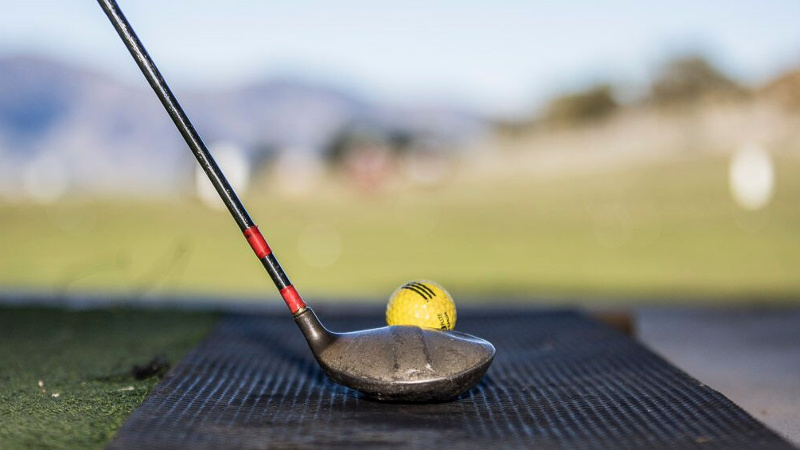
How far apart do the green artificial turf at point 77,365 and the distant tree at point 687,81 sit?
4700 cm

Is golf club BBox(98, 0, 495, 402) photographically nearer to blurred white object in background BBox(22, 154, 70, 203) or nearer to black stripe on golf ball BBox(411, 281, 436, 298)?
black stripe on golf ball BBox(411, 281, 436, 298)

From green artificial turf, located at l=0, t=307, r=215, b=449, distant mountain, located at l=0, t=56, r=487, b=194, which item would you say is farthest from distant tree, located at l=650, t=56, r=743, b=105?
green artificial turf, located at l=0, t=307, r=215, b=449

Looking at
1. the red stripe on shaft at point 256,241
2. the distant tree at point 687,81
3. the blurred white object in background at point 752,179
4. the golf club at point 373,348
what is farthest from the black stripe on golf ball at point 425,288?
the distant tree at point 687,81

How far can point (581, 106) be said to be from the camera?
61.4 meters

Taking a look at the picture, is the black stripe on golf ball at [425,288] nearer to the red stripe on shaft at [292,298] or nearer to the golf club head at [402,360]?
the golf club head at [402,360]

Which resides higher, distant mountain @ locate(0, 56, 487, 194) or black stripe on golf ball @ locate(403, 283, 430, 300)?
distant mountain @ locate(0, 56, 487, 194)

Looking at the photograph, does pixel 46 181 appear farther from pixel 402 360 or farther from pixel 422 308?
pixel 402 360

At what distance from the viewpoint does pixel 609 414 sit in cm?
291

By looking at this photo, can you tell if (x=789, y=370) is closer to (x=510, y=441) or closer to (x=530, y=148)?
(x=510, y=441)

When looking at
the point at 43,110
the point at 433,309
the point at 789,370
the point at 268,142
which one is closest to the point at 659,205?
the point at 789,370

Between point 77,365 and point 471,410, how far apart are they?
1.94m

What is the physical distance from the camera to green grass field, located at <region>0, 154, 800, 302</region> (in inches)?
450

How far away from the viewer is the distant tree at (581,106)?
6007 centimetres

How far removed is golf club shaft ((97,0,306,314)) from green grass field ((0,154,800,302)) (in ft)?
8.81
